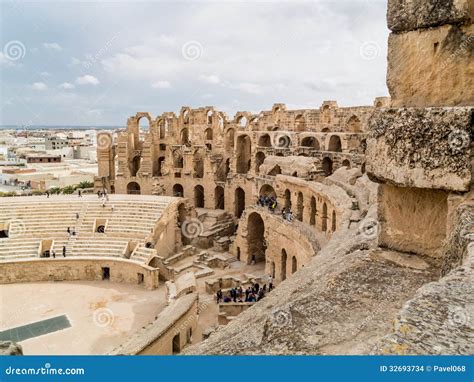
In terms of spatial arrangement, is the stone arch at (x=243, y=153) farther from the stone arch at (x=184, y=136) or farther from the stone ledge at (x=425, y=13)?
the stone ledge at (x=425, y=13)

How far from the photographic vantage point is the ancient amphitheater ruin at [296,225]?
2.96 meters

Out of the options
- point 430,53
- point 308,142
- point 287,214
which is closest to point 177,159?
point 308,142

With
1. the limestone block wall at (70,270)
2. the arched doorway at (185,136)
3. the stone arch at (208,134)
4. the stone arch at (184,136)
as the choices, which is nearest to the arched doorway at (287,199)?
the limestone block wall at (70,270)

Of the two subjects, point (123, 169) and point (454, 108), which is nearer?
point (454, 108)

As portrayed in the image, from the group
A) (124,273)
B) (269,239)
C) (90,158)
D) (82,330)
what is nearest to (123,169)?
(124,273)

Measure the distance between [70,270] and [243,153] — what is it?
16.1m

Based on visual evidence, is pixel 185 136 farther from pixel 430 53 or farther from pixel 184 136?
pixel 430 53

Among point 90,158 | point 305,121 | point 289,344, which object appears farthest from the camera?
point 90,158

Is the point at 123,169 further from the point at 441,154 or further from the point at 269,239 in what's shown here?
the point at 441,154

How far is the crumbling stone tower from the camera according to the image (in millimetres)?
3385

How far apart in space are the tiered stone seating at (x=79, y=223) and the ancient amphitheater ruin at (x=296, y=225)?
102 mm

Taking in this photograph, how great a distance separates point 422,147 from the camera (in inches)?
139

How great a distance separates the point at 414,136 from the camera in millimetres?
3578

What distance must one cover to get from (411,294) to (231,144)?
3131 cm
